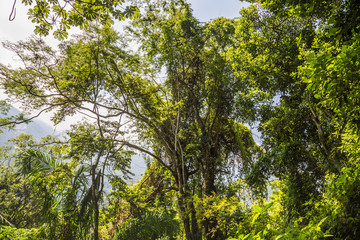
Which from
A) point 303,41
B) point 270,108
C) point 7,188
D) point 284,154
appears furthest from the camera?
point 7,188

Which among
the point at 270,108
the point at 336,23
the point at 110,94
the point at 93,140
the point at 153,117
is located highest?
the point at 110,94

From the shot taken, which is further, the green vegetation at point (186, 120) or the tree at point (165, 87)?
the tree at point (165, 87)

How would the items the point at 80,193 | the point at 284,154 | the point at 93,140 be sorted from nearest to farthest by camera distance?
the point at 80,193 → the point at 284,154 → the point at 93,140

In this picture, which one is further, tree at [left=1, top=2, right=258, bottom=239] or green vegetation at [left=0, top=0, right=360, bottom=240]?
tree at [left=1, top=2, right=258, bottom=239]

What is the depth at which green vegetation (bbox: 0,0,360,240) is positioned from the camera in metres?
3.67

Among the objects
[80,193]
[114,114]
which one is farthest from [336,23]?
[114,114]

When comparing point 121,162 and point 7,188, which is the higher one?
point 7,188

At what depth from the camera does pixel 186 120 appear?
9.32 metres

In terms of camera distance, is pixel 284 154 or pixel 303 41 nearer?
pixel 303 41

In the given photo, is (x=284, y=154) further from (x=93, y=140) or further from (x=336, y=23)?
(x=93, y=140)

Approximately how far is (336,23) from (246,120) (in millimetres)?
5427

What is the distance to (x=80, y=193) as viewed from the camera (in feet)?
15.3

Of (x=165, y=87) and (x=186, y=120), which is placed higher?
(x=165, y=87)

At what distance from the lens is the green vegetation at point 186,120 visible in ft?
12.0
